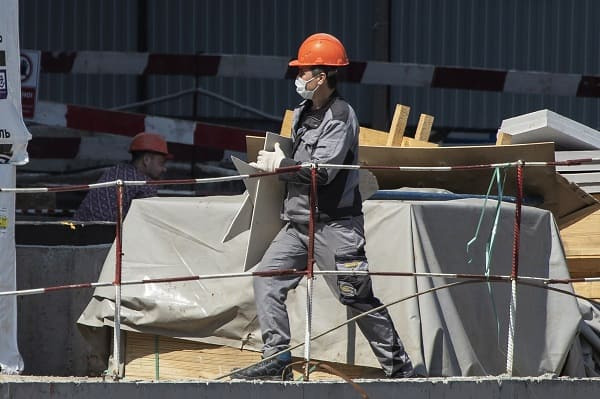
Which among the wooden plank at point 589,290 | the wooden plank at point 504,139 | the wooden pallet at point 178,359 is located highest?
A: the wooden plank at point 504,139

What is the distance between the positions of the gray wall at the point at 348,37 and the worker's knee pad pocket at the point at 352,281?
9.67m

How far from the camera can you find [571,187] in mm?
8414

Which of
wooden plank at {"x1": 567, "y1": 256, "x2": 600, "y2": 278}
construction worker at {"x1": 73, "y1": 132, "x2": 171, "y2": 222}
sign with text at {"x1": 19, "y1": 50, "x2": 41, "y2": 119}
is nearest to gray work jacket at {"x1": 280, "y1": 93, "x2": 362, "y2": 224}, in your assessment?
wooden plank at {"x1": 567, "y1": 256, "x2": 600, "y2": 278}

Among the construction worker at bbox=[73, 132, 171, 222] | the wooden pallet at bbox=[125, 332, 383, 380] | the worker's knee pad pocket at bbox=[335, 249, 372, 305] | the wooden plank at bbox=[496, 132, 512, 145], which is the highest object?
the wooden plank at bbox=[496, 132, 512, 145]

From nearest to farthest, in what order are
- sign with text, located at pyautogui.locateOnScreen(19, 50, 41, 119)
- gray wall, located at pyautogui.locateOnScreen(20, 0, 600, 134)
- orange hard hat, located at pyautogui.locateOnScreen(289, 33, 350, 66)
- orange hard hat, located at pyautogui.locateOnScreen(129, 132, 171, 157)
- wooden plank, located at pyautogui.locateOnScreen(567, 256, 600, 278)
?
orange hard hat, located at pyautogui.locateOnScreen(289, 33, 350, 66)
wooden plank, located at pyautogui.locateOnScreen(567, 256, 600, 278)
orange hard hat, located at pyautogui.locateOnScreen(129, 132, 171, 157)
sign with text, located at pyautogui.locateOnScreen(19, 50, 41, 119)
gray wall, located at pyautogui.locateOnScreen(20, 0, 600, 134)

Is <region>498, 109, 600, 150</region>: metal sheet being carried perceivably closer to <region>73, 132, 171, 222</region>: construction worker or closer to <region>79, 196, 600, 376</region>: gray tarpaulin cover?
<region>79, 196, 600, 376</region>: gray tarpaulin cover

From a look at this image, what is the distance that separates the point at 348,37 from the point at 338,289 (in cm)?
998

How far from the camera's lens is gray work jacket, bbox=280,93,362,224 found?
6910 millimetres

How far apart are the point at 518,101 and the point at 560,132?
306 inches

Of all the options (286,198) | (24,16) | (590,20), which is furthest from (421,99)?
(286,198)

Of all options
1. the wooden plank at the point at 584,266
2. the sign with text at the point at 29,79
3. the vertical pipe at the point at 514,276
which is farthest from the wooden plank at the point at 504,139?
the sign with text at the point at 29,79

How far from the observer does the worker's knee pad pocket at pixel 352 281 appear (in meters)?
6.84

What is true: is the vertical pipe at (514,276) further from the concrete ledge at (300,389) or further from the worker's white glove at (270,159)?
the worker's white glove at (270,159)

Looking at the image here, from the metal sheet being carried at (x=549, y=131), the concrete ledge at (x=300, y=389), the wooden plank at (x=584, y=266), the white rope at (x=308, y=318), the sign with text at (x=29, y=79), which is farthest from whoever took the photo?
the sign with text at (x=29, y=79)
